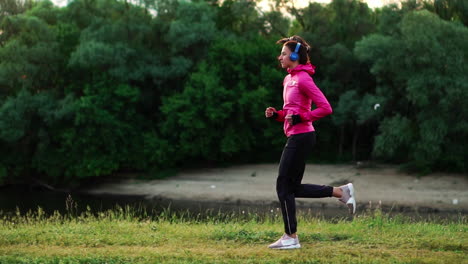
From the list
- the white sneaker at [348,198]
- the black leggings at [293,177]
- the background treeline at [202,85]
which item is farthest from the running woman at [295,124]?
the background treeline at [202,85]

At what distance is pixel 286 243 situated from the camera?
19.4 feet

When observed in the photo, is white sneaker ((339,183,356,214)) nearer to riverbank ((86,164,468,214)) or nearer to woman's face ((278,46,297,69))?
woman's face ((278,46,297,69))

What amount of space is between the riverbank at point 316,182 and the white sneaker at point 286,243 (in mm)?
18062

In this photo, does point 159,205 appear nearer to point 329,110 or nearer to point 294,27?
point 294,27

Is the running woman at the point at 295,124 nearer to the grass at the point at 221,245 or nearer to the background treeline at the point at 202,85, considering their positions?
the grass at the point at 221,245

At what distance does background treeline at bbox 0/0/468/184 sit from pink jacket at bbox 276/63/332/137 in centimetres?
2036

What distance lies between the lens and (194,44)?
1241 inches

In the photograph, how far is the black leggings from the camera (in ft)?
19.2

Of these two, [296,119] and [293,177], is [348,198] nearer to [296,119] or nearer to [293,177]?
[293,177]

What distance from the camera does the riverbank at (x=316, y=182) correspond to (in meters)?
24.0

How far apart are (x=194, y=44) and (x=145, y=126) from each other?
17.5ft

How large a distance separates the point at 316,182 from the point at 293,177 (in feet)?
72.9

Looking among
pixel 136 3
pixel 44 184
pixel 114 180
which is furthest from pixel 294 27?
pixel 44 184

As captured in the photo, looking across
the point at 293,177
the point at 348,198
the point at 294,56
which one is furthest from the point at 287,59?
the point at 348,198
